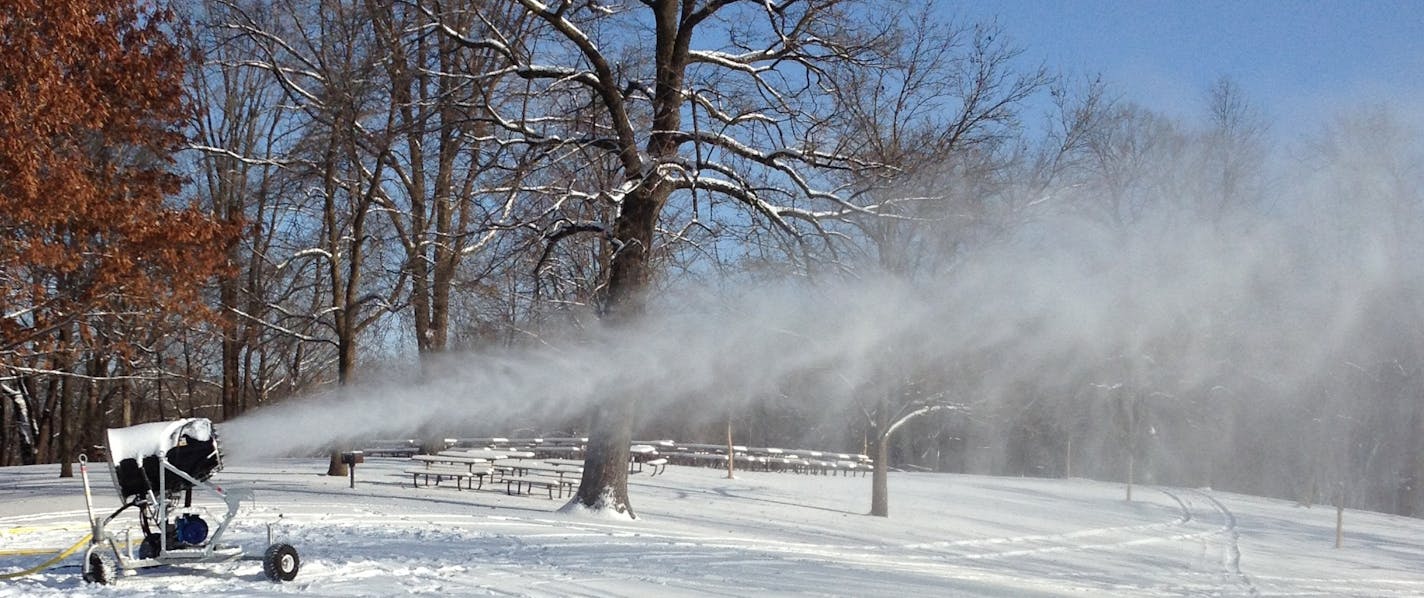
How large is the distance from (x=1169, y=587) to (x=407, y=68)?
14289 mm

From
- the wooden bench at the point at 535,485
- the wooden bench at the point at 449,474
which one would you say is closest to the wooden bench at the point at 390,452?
the wooden bench at the point at 535,485

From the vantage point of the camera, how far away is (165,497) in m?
10.4

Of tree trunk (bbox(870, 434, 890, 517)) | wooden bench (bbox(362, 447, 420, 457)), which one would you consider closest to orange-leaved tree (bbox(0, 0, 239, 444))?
tree trunk (bbox(870, 434, 890, 517))

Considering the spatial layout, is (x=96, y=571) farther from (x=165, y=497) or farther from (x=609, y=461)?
(x=609, y=461)

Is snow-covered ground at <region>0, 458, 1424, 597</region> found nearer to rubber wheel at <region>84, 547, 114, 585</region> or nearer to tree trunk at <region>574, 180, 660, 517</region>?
rubber wheel at <region>84, 547, 114, 585</region>

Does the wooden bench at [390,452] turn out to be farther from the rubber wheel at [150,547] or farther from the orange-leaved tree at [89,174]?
the rubber wheel at [150,547]

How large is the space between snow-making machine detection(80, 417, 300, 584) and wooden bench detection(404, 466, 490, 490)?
12562 mm

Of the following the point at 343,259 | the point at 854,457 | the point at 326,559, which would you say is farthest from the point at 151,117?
the point at 854,457

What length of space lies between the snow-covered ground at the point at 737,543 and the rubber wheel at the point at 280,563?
12cm

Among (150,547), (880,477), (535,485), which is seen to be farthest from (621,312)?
(880,477)

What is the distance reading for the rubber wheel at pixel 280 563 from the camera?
10.1 m

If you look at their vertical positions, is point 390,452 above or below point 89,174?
below

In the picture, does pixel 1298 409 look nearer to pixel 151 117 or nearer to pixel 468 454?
pixel 468 454

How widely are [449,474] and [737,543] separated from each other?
12.7 m
